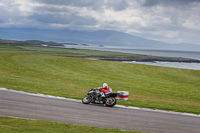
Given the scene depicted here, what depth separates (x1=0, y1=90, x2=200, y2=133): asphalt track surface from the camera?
12.6 meters

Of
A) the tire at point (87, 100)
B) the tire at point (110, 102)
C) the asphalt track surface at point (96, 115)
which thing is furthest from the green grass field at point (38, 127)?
the tire at point (87, 100)

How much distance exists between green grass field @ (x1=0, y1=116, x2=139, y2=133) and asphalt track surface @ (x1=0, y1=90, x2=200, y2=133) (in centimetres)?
95

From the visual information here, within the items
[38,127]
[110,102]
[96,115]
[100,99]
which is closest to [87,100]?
[100,99]

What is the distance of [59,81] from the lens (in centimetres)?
2838

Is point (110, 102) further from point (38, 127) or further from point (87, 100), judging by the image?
point (38, 127)

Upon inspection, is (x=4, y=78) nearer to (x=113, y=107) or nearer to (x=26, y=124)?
(x=113, y=107)

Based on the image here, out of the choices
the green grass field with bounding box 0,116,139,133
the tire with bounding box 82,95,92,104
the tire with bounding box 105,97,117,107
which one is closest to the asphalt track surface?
the tire with bounding box 82,95,92,104

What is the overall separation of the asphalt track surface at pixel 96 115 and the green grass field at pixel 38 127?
3.13 feet

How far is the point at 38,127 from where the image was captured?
10625 millimetres

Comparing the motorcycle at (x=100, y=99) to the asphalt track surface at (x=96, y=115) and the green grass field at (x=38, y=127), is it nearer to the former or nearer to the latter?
the asphalt track surface at (x=96, y=115)

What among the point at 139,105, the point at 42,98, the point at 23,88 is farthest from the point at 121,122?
the point at 23,88

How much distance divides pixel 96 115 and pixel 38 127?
460 cm

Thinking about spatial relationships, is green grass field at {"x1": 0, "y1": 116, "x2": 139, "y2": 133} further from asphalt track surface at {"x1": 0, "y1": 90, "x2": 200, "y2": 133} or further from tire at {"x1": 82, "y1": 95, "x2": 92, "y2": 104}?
tire at {"x1": 82, "y1": 95, "x2": 92, "y2": 104}

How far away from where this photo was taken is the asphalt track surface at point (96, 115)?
1259 centimetres
